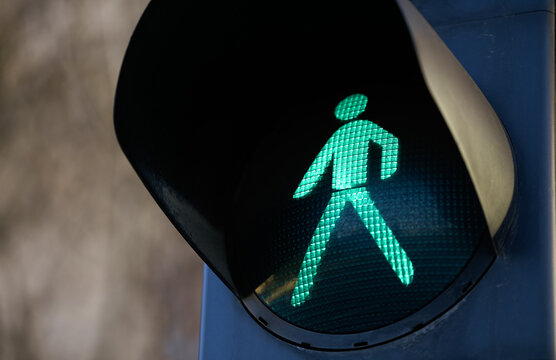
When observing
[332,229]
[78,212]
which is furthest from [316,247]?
[78,212]

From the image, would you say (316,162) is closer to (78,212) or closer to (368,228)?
(368,228)

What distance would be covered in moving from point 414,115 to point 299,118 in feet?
0.56

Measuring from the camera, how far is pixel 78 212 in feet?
12.7

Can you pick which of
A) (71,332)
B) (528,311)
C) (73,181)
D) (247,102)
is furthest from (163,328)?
(528,311)

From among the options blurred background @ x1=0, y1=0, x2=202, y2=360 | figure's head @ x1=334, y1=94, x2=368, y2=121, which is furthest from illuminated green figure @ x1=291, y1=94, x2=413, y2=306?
blurred background @ x1=0, y1=0, x2=202, y2=360

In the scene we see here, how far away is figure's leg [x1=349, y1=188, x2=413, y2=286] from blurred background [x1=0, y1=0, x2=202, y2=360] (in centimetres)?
251

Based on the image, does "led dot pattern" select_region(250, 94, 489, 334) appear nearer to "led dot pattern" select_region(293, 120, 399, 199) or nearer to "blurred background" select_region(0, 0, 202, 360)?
"led dot pattern" select_region(293, 120, 399, 199)

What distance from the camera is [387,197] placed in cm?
120

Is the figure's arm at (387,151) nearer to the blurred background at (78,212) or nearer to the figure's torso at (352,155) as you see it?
the figure's torso at (352,155)

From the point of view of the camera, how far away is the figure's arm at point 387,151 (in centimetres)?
121

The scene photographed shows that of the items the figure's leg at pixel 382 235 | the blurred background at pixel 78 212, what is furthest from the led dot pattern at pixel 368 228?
the blurred background at pixel 78 212

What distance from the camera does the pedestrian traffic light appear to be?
3.82 feet

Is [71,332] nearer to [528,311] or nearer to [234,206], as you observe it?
[234,206]

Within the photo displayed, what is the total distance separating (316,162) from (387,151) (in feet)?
0.32
